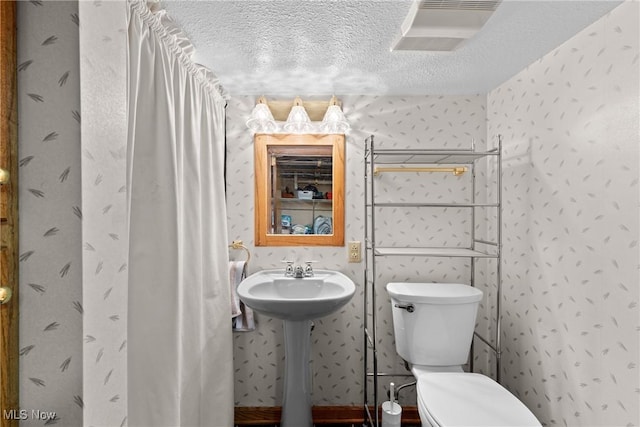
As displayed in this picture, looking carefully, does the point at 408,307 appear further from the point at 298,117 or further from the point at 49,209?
the point at 49,209

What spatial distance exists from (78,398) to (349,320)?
1.62m

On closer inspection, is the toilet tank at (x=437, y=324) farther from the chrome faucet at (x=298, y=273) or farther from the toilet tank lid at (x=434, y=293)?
the chrome faucet at (x=298, y=273)

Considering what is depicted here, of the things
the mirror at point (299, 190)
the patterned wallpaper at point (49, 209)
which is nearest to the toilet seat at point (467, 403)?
the mirror at point (299, 190)

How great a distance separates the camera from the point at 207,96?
1674mm

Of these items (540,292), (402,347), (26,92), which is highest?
(26,92)

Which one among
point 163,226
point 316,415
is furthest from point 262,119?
point 316,415

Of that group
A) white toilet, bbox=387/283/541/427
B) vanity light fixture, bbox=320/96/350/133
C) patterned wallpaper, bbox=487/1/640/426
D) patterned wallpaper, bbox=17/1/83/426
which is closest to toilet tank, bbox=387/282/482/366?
white toilet, bbox=387/283/541/427

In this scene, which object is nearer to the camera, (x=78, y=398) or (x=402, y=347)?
(x=78, y=398)

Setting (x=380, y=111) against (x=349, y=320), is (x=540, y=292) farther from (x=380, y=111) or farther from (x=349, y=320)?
(x=380, y=111)

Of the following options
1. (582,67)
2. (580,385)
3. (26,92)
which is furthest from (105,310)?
(582,67)

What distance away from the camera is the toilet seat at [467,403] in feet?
4.27

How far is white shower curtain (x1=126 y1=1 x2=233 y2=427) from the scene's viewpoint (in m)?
1.10

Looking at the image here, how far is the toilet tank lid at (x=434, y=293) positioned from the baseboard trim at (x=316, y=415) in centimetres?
81

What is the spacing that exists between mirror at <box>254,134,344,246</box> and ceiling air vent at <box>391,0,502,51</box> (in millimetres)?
818
